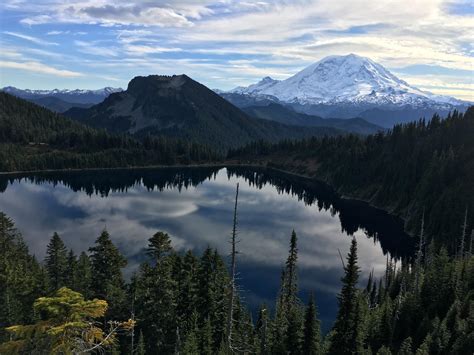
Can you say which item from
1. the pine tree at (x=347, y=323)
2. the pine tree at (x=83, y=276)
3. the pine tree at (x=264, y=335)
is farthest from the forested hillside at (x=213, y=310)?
the pine tree at (x=264, y=335)

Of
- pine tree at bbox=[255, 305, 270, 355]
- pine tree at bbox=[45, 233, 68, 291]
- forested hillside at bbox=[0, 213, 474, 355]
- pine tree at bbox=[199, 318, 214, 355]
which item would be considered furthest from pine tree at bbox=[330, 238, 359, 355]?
pine tree at bbox=[45, 233, 68, 291]

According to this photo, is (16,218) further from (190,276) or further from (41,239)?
(190,276)

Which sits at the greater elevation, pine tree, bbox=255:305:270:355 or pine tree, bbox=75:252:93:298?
pine tree, bbox=255:305:270:355

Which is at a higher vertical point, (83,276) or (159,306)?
(159,306)

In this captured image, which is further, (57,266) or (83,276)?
(83,276)

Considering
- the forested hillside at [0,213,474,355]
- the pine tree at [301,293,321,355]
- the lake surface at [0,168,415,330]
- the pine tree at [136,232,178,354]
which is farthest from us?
the lake surface at [0,168,415,330]

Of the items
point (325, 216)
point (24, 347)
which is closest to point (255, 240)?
point (325, 216)

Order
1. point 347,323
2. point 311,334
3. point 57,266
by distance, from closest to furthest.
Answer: point 347,323 → point 311,334 → point 57,266

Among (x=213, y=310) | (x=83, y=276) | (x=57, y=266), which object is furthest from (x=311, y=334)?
(x=57, y=266)

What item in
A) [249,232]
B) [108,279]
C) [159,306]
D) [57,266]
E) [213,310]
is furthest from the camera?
[249,232]

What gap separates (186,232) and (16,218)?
67.8m

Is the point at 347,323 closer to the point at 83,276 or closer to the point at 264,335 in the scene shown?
the point at 264,335

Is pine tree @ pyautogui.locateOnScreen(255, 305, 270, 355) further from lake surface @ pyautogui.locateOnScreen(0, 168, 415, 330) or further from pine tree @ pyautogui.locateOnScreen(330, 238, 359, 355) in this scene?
lake surface @ pyautogui.locateOnScreen(0, 168, 415, 330)

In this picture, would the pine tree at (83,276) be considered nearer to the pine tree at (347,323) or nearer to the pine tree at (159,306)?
the pine tree at (159,306)
